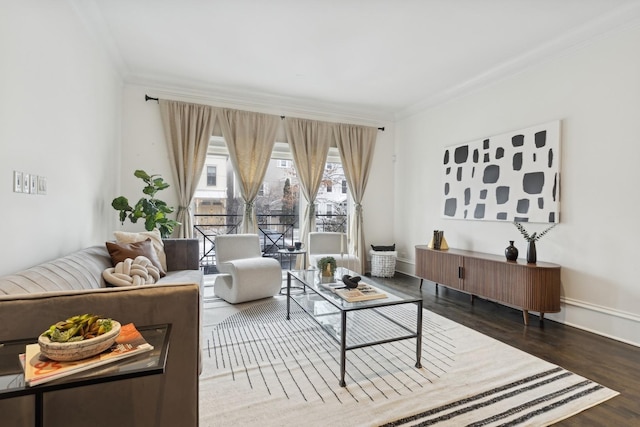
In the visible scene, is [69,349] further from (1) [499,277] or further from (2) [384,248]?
(2) [384,248]

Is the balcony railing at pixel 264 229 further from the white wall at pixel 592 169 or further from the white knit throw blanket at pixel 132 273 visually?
the white wall at pixel 592 169

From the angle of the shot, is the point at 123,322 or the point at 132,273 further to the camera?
the point at 132,273

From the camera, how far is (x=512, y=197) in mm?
3709

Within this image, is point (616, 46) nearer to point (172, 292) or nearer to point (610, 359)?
point (610, 359)

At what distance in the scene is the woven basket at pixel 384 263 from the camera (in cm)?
515

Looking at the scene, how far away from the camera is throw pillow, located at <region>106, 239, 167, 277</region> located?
8.35 feet

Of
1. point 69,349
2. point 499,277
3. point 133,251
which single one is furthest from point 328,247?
point 69,349

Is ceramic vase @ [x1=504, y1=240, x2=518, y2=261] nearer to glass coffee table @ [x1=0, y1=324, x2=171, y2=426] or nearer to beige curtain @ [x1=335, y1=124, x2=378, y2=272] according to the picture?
beige curtain @ [x1=335, y1=124, x2=378, y2=272]

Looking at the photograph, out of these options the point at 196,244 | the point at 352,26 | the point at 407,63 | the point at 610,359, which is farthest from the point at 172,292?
the point at 407,63

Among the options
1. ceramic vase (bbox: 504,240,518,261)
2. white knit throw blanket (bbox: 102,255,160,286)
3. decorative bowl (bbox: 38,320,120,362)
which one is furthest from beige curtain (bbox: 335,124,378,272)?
decorative bowl (bbox: 38,320,120,362)

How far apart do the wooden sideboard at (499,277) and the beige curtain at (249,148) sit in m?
2.61

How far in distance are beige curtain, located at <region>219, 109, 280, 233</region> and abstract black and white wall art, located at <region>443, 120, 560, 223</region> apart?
2.71 m

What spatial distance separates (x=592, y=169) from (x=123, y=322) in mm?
→ 3930

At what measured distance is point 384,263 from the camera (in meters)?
5.14
